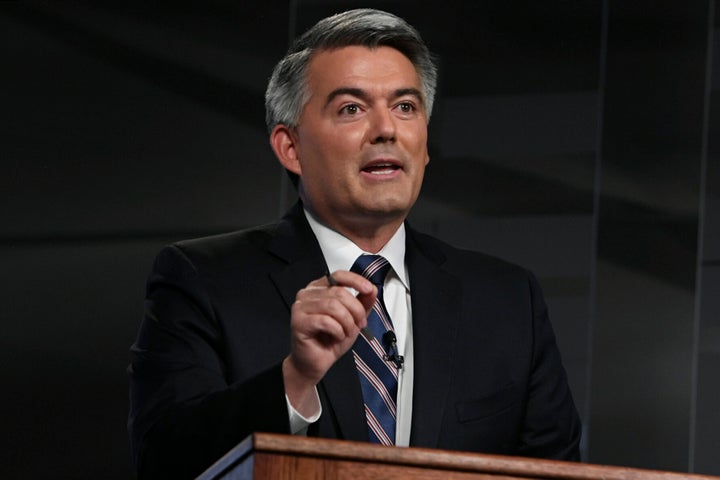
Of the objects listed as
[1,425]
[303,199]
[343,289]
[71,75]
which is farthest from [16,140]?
[343,289]

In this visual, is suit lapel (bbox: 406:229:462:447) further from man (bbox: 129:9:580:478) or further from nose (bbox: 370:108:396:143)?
nose (bbox: 370:108:396:143)

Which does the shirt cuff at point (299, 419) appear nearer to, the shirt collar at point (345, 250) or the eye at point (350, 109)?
the shirt collar at point (345, 250)

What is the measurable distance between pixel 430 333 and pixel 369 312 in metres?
0.26

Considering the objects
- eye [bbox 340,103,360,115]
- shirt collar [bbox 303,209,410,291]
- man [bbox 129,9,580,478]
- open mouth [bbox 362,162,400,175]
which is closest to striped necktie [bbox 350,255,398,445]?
man [bbox 129,9,580,478]

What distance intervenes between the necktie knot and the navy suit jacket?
0.15ft

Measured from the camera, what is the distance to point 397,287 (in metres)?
2.16

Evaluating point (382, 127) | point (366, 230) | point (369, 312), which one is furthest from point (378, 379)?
point (382, 127)

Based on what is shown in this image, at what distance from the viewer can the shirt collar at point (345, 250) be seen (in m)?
2.17

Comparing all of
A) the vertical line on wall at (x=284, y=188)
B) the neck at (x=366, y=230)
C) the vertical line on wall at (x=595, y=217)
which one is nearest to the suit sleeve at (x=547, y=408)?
the neck at (x=366, y=230)

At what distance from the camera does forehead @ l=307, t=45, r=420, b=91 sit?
7.29 ft

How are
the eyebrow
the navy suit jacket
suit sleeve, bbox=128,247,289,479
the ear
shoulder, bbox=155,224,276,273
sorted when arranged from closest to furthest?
suit sleeve, bbox=128,247,289,479 < the navy suit jacket < shoulder, bbox=155,224,276,273 < the eyebrow < the ear

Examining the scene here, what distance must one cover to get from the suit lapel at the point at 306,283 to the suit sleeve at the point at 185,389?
0.13m

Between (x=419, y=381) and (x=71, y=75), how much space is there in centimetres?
169

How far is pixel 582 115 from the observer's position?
135 inches
